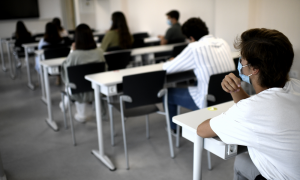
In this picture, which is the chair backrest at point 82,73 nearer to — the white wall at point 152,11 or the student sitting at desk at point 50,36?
the student sitting at desk at point 50,36

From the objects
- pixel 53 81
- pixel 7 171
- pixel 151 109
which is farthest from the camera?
pixel 53 81

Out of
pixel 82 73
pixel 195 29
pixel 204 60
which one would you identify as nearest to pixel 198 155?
pixel 204 60

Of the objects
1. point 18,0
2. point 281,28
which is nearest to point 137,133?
point 281,28

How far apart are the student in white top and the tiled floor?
3.92 ft

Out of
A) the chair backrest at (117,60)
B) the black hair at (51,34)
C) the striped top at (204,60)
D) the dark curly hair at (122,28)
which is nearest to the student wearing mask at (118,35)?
the dark curly hair at (122,28)

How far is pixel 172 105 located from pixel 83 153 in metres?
1.02

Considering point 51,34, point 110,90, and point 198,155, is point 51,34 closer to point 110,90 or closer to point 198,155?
point 110,90

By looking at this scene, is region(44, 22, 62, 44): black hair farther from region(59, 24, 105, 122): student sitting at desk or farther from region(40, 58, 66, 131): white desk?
region(59, 24, 105, 122): student sitting at desk

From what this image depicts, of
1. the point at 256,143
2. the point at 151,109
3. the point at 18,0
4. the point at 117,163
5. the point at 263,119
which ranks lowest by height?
the point at 117,163

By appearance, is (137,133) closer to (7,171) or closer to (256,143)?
(7,171)

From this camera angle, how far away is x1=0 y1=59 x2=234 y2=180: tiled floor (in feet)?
7.73

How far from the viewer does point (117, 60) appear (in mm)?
3707

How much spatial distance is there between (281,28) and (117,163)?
2.87 meters

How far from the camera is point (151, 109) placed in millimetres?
2639
